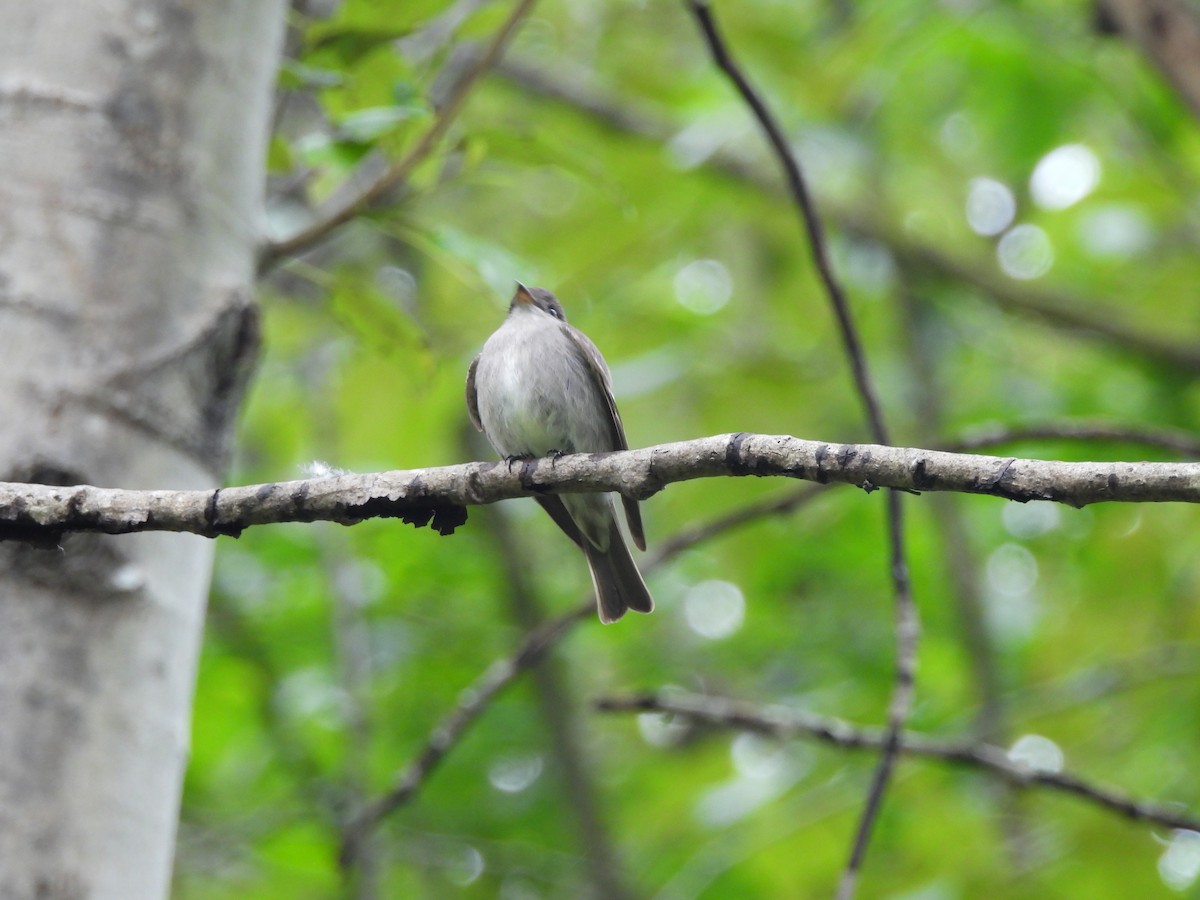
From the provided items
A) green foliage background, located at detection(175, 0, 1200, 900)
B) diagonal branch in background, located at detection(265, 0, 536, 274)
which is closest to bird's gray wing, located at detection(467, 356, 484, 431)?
green foliage background, located at detection(175, 0, 1200, 900)

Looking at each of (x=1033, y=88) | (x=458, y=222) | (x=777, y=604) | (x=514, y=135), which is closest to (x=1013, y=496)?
(x=514, y=135)

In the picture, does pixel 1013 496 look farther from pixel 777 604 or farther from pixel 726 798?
pixel 777 604

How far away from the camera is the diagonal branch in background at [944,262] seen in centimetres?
490

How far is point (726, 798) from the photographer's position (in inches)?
181

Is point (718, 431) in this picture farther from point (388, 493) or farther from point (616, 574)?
point (388, 493)

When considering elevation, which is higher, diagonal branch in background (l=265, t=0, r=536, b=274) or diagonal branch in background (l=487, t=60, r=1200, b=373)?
diagonal branch in background (l=265, t=0, r=536, b=274)

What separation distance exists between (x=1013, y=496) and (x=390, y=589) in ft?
18.6

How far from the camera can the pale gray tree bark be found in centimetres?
210

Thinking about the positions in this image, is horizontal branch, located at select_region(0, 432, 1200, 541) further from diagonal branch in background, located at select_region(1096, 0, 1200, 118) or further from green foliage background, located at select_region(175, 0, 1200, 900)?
diagonal branch in background, located at select_region(1096, 0, 1200, 118)

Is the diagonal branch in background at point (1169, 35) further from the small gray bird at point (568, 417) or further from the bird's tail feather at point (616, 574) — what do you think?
the bird's tail feather at point (616, 574)

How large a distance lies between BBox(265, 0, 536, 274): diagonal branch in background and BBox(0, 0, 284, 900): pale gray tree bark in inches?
4.0

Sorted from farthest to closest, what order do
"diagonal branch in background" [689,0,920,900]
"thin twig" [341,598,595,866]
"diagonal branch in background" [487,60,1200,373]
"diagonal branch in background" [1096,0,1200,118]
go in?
"diagonal branch in background" [487,60,1200,373]
"diagonal branch in background" [1096,0,1200,118]
"thin twig" [341,598,595,866]
"diagonal branch in background" [689,0,920,900]

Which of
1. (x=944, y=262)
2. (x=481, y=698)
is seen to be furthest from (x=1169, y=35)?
(x=481, y=698)

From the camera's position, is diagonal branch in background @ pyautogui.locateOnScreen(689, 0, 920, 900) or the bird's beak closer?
diagonal branch in background @ pyautogui.locateOnScreen(689, 0, 920, 900)
